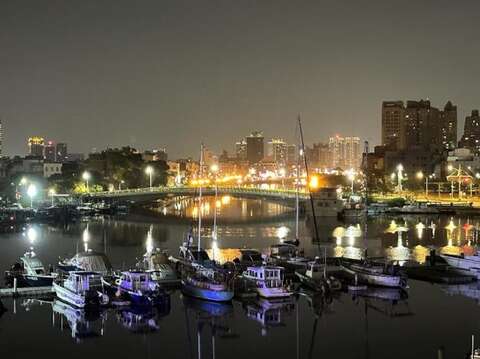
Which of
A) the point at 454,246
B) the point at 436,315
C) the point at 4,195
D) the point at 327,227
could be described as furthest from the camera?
the point at 4,195

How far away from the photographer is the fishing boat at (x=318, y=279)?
26000mm

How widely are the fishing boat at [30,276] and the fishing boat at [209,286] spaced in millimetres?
4944

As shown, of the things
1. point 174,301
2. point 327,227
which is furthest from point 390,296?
point 327,227

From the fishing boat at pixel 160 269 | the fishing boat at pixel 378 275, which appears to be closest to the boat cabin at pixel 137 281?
the fishing boat at pixel 160 269

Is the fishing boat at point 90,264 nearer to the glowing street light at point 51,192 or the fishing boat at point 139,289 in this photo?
the fishing boat at point 139,289

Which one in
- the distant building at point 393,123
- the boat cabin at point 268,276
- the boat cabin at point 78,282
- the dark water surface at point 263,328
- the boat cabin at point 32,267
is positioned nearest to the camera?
the dark water surface at point 263,328

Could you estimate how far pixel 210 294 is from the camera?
948 inches

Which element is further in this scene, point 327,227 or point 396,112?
point 396,112

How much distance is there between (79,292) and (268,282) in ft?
21.0

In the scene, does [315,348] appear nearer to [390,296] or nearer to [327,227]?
[390,296]

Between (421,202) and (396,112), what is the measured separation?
94990mm

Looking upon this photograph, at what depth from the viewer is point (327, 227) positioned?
5291 centimetres

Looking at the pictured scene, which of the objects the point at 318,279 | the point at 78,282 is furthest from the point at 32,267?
the point at 318,279

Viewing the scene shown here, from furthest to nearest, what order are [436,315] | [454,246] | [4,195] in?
[4,195] → [454,246] → [436,315]
